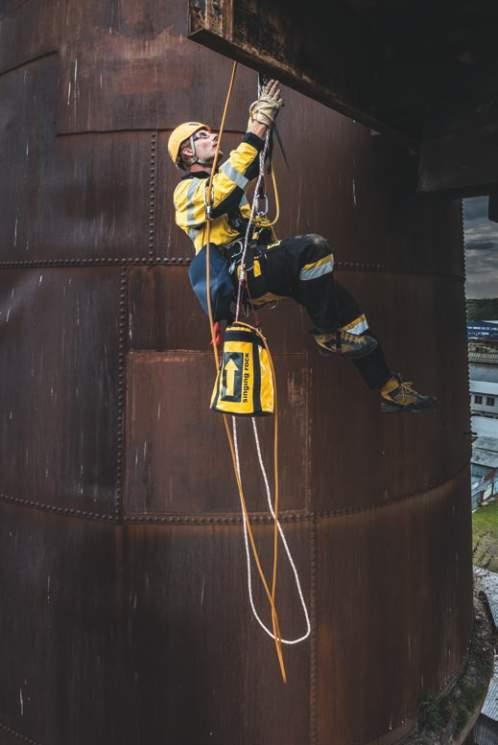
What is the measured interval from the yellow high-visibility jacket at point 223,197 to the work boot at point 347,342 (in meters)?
1.11

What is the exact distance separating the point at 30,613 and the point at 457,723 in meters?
5.42

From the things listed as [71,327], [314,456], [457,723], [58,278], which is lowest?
[457,723]

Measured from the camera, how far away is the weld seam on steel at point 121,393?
19.5 ft

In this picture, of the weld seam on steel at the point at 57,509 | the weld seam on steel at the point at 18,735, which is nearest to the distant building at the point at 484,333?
the weld seam on steel at the point at 57,509

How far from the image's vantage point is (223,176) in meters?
3.96

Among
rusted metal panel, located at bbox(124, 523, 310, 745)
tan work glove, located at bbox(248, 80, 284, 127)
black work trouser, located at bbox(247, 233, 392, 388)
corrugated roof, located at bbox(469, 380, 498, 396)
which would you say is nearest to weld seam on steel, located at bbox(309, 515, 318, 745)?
rusted metal panel, located at bbox(124, 523, 310, 745)

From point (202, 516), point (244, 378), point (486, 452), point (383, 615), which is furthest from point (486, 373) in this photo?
point (244, 378)

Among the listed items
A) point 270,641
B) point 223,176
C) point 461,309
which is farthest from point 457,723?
point 223,176

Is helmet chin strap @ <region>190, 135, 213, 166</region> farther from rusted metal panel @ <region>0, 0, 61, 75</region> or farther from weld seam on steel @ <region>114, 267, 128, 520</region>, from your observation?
rusted metal panel @ <region>0, 0, 61, 75</region>

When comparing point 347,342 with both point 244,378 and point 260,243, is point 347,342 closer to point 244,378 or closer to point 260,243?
point 260,243

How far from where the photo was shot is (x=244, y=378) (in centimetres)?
381

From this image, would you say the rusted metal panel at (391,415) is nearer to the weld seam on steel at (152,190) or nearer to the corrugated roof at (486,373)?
the weld seam on steel at (152,190)

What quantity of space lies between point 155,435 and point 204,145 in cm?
285

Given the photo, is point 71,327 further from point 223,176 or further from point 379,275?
point 379,275
